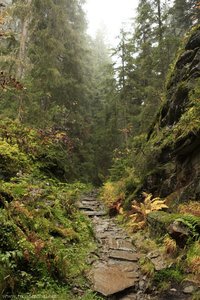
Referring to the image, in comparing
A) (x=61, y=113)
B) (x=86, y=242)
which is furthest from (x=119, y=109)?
(x=86, y=242)

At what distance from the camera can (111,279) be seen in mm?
6480

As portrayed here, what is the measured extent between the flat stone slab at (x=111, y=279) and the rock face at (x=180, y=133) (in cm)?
350

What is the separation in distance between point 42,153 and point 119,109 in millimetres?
10191

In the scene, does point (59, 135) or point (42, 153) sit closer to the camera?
point (42, 153)

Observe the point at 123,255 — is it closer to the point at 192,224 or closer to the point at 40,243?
the point at 192,224

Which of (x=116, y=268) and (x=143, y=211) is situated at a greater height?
(x=143, y=211)

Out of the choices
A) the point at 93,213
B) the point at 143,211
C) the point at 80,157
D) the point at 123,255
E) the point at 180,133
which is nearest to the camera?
the point at 123,255

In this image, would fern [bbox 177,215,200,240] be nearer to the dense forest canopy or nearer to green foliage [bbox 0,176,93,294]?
the dense forest canopy

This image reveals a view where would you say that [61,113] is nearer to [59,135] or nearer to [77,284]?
[59,135]

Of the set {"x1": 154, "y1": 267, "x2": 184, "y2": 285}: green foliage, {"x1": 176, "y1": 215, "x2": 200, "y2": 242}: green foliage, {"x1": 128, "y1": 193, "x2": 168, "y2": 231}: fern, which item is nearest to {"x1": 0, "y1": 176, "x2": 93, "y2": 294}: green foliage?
{"x1": 154, "y1": 267, "x2": 184, "y2": 285}: green foliage

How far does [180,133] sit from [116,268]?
555 cm

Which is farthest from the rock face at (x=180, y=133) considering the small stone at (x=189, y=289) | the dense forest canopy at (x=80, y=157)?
the small stone at (x=189, y=289)

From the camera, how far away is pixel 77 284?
19.6 feet

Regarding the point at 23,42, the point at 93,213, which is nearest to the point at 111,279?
the point at 93,213
